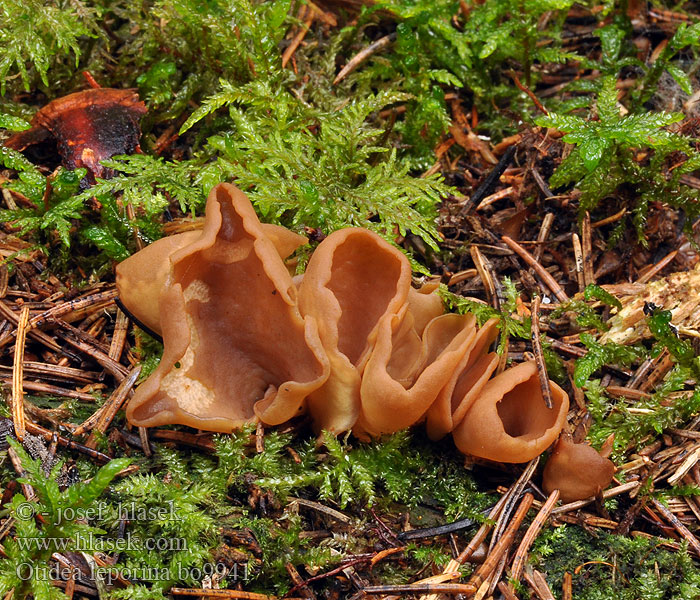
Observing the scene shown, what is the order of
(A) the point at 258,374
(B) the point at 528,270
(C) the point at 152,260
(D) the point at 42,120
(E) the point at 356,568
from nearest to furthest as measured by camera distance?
(E) the point at 356,568 → (C) the point at 152,260 → (A) the point at 258,374 → (D) the point at 42,120 → (B) the point at 528,270

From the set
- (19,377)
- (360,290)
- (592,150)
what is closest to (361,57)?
(592,150)

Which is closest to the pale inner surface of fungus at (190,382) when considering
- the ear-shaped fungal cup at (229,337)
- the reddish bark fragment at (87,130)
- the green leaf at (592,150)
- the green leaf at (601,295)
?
the ear-shaped fungal cup at (229,337)

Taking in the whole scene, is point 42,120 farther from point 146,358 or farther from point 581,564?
point 581,564

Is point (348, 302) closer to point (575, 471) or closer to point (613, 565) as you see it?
point (575, 471)

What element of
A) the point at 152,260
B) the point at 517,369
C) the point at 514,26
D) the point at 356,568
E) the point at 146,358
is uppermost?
the point at 514,26

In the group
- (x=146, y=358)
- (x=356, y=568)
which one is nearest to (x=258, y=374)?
(x=146, y=358)
